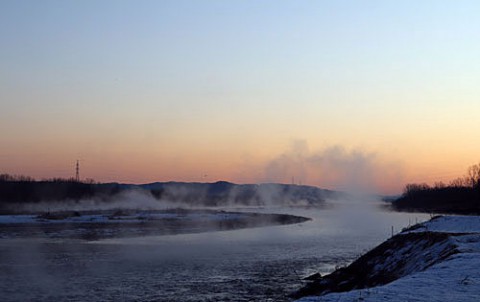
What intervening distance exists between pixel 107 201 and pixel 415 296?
451 ft

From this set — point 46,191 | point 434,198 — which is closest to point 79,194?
point 46,191

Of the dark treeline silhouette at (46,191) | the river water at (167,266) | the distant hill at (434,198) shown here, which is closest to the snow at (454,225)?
the river water at (167,266)

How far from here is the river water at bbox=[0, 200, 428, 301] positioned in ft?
76.4

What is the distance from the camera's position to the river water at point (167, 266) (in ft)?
76.4

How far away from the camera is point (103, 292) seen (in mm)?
A: 23328

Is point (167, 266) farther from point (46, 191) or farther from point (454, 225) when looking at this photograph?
point (46, 191)

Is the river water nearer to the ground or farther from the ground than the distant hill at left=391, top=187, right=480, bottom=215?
nearer to the ground

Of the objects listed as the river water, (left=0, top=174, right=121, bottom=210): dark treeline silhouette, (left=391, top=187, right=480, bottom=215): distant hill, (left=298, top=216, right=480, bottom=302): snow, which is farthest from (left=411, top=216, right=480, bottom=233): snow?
(left=0, top=174, right=121, bottom=210): dark treeline silhouette

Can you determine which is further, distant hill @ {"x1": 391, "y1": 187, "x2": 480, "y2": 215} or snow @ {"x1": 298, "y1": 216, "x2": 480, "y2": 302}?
distant hill @ {"x1": 391, "y1": 187, "x2": 480, "y2": 215}

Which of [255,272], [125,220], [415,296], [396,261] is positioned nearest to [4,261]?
[255,272]

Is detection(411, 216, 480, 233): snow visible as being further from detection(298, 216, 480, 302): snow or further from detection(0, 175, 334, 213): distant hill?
detection(0, 175, 334, 213): distant hill

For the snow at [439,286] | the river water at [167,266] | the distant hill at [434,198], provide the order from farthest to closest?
the distant hill at [434,198], the river water at [167,266], the snow at [439,286]

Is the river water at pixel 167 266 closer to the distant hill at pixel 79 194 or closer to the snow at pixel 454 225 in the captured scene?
the snow at pixel 454 225

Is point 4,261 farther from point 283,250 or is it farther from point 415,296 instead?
point 415,296
